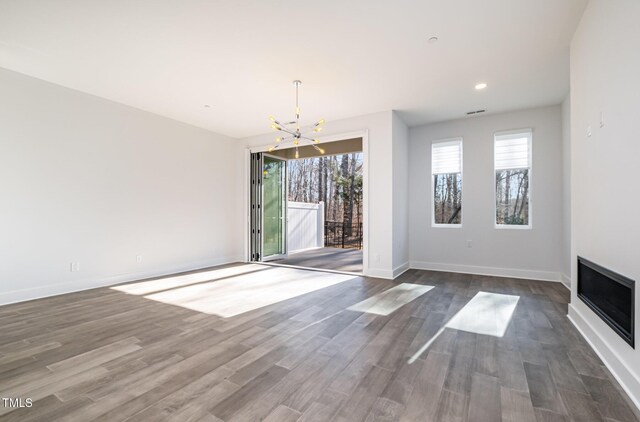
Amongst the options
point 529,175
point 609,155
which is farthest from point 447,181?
point 609,155

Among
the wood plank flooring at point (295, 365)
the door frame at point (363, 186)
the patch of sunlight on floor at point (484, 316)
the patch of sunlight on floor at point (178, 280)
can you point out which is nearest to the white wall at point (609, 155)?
the wood plank flooring at point (295, 365)

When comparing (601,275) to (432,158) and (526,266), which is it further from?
(432,158)

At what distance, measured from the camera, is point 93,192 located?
14.5 ft

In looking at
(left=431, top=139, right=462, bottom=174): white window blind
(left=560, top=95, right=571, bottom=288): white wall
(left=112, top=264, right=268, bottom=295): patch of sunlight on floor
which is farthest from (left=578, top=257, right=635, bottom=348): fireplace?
(left=112, top=264, right=268, bottom=295): patch of sunlight on floor

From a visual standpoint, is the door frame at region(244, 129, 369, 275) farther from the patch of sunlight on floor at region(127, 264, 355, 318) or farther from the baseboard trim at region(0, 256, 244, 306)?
the baseboard trim at region(0, 256, 244, 306)

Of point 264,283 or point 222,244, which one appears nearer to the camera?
point 264,283

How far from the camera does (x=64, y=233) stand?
4.11m

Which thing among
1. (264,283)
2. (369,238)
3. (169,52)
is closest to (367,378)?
(264,283)

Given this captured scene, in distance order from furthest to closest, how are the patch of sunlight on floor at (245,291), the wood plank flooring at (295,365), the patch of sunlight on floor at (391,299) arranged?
the patch of sunlight on floor at (245,291), the patch of sunlight on floor at (391,299), the wood plank flooring at (295,365)

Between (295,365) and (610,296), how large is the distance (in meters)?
2.41

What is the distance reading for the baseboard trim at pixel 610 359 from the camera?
1734 millimetres

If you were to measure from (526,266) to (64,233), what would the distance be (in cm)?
744

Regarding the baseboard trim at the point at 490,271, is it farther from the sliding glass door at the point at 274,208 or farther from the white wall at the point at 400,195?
the sliding glass door at the point at 274,208

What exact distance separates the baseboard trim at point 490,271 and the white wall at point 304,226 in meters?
4.23
